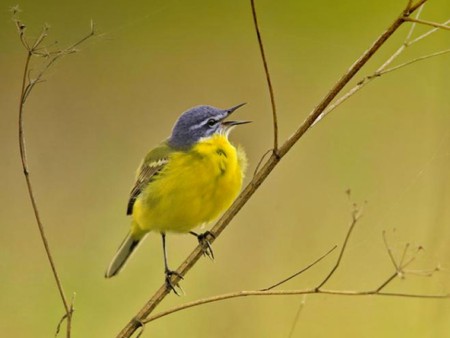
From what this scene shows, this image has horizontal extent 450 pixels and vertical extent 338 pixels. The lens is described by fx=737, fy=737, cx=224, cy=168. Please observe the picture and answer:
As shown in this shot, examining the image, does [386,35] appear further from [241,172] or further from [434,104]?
[434,104]

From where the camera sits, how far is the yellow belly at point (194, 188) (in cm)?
154

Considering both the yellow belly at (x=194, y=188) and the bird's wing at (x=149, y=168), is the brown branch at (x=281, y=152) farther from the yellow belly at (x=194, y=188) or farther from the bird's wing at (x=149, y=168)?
the bird's wing at (x=149, y=168)

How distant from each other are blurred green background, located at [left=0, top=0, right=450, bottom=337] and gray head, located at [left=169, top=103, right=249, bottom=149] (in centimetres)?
21

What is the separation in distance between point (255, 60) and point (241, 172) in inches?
36.9

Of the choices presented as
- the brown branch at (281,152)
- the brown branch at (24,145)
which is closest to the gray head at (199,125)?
the brown branch at (281,152)

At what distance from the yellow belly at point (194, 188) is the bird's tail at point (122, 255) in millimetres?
101

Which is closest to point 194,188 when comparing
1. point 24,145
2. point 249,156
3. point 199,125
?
point 199,125

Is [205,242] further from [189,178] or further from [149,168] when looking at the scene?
[149,168]

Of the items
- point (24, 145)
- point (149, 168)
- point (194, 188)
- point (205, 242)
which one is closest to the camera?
point (24, 145)

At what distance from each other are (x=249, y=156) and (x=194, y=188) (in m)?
0.29

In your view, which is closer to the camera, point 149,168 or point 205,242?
point 205,242

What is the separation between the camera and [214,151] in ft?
5.18

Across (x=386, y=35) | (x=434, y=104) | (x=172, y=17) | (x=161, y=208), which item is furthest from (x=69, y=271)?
(x=386, y=35)

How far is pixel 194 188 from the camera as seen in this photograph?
61.0 inches
